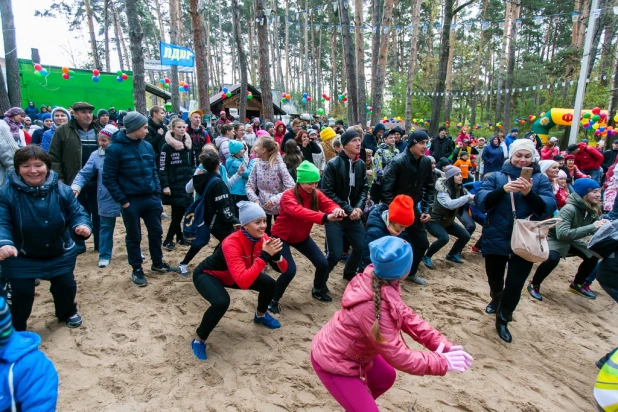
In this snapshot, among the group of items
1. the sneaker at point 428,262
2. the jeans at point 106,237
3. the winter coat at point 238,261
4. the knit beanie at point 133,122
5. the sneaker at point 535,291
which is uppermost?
the knit beanie at point 133,122

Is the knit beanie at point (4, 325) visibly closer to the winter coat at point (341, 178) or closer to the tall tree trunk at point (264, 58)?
the winter coat at point (341, 178)

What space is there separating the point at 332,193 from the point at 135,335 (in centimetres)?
268

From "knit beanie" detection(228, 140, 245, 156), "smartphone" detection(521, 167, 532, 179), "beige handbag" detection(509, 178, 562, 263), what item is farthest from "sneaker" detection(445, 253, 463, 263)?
"knit beanie" detection(228, 140, 245, 156)

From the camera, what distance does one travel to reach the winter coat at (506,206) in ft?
11.9

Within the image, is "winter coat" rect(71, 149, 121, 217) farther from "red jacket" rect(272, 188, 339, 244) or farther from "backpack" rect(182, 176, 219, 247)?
"red jacket" rect(272, 188, 339, 244)

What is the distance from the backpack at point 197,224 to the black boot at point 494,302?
3.45 meters

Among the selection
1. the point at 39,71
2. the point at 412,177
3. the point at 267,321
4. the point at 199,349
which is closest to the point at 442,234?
the point at 412,177

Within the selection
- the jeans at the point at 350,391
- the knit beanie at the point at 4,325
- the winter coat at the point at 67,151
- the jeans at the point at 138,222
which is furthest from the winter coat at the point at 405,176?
the winter coat at the point at 67,151

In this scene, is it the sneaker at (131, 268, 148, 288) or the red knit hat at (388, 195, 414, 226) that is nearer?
the red knit hat at (388, 195, 414, 226)

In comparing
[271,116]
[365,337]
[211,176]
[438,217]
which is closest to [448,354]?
[365,337]

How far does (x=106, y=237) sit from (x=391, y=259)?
4.60 metres

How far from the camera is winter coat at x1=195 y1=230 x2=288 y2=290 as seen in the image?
3.15m

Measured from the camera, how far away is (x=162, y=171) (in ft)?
18.1

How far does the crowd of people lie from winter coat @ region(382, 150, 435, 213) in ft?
0.06
